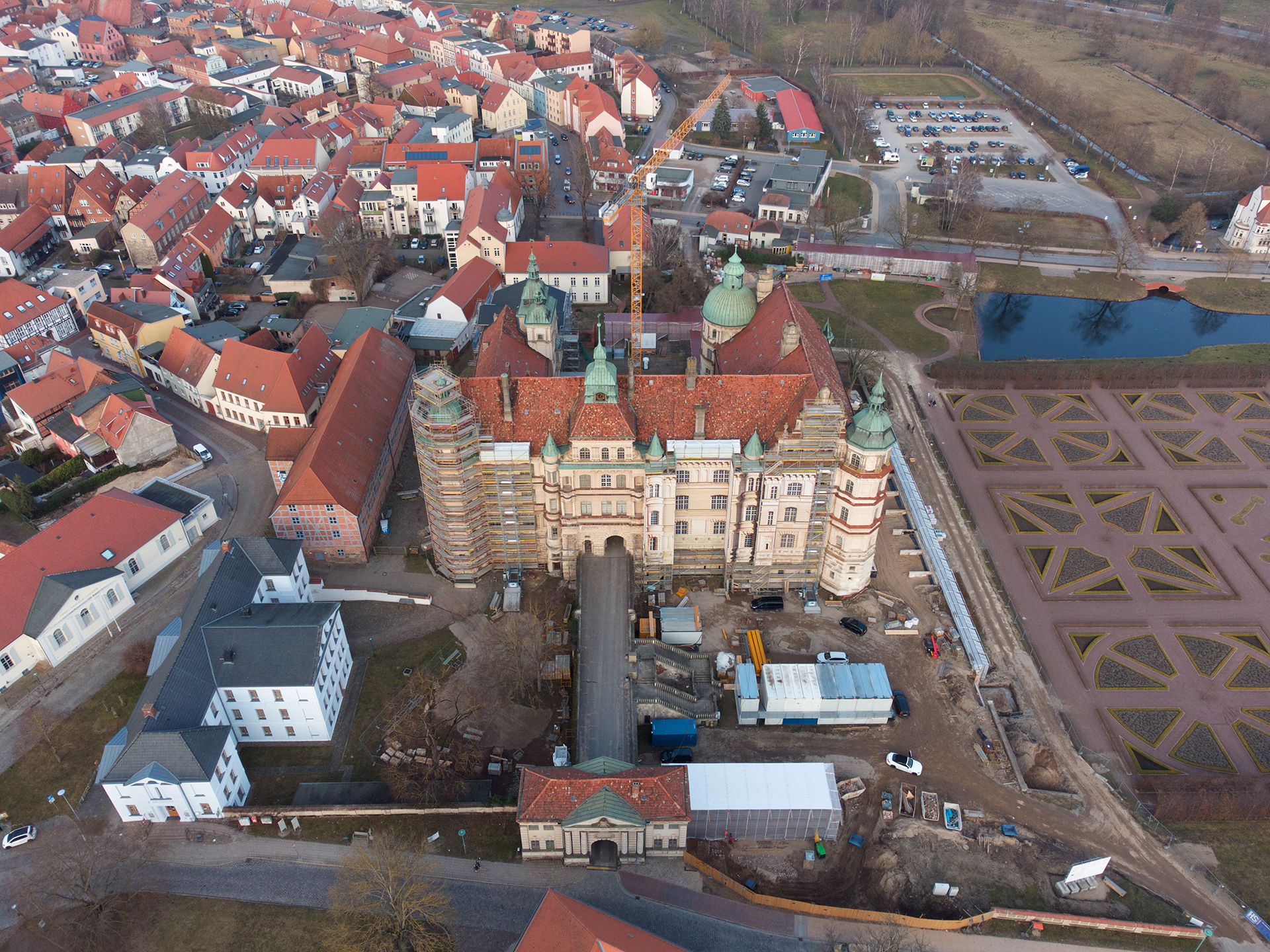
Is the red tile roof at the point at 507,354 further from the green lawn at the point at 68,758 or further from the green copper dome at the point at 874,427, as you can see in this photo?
the green lawn at the point at 68,758

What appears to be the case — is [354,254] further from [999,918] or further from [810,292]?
[999,918]

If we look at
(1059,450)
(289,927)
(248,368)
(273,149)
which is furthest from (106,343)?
(1059,450)

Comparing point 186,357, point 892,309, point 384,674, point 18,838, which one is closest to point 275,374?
point 186,357

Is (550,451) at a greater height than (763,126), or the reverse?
(550,451)

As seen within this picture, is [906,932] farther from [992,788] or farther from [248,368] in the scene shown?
[248,368]

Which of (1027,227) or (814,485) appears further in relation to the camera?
(1027,227)

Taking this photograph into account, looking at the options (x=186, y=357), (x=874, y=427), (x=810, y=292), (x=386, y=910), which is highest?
(x=874, y=427)
